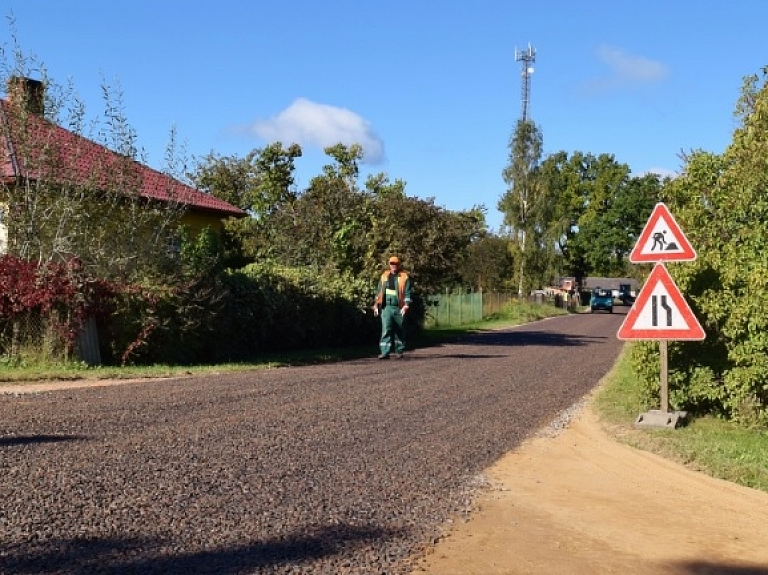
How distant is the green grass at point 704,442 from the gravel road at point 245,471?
36.2 inches

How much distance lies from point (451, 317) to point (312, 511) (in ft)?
116

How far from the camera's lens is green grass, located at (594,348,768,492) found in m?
7.49

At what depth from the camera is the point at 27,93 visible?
15422mm

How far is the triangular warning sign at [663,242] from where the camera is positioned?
9.36m

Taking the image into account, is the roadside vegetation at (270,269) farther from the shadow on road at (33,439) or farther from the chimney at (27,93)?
the shadow on road at (33,439)

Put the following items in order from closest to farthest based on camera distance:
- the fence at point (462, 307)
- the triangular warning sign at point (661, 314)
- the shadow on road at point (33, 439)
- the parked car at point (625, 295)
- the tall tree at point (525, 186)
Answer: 1. the shadow on road at point (33, 439)
2. the triangular warning sign at point (661, 314)
3. the fence at point (462, 307)
4. the tall tree at point (525, 186)
5. the parked car at point (625, 295)

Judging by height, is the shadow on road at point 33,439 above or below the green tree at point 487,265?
below

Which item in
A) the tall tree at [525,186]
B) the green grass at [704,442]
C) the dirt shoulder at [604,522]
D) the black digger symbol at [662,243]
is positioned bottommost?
the dirt shoulder at [604,522]

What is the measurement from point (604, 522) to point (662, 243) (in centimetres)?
437

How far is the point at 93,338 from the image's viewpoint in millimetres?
14633

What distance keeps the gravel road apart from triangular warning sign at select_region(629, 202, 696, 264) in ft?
7.21

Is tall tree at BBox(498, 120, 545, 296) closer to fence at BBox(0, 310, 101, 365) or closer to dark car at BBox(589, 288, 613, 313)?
dark car at BBox(589, 288, 613, 313)

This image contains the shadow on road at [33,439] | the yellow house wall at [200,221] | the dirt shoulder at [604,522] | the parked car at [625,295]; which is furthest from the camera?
the parked car at [625,295]

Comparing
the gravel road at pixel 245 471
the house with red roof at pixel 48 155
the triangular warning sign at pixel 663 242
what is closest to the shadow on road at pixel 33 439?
the gravel road at pixel 245 471
